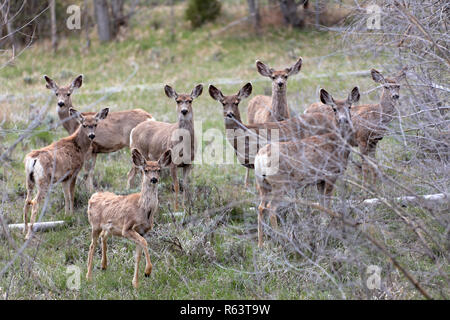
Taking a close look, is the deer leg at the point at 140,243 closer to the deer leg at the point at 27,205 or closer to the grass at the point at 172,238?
the grass at the point at 172,238

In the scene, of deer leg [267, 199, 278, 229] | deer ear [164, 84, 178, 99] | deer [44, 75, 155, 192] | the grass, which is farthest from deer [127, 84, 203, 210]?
deer leg [267, 199, 278, 229]

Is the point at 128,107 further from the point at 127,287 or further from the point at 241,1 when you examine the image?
the point at 241,1

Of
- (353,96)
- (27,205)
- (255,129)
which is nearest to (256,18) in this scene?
(255,129)

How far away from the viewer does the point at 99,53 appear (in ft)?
83.8

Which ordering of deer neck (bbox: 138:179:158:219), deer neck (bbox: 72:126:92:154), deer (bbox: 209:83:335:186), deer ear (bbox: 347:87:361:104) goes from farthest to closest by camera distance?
deer neck (bbox: 72:126:92:154) → deer (bbox: 209:83:335:186) → deer ear (bbox: 347:87:361:104) → deer neck (bbox: 138:179:158:219)

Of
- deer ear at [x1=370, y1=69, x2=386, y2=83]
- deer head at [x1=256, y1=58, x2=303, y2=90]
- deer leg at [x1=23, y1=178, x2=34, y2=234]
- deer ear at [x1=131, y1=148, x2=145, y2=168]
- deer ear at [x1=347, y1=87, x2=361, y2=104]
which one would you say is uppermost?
deer ear at [x1=370, y1=69, x2=386, y2=83]

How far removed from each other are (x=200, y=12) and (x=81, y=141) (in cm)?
2037

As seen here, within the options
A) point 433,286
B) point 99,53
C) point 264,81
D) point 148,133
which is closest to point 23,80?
point 99,53

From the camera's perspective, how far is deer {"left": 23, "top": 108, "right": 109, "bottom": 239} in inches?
331

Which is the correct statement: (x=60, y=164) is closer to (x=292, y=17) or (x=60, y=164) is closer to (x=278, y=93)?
(x=278, y=93)

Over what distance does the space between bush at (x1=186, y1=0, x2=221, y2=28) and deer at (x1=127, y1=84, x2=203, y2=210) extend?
1917cm

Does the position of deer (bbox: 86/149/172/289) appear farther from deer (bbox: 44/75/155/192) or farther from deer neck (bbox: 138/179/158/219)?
deer (bbox: 44/75/155/192)

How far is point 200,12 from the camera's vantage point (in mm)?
28797
